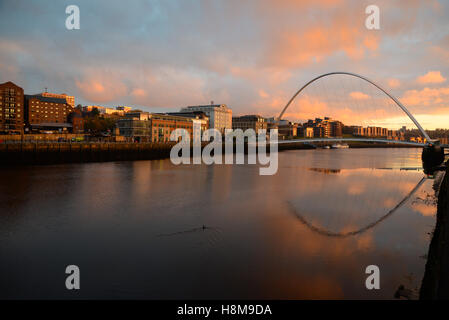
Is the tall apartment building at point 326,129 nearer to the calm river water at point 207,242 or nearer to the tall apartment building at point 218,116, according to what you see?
the tall apartment building at point 218,116

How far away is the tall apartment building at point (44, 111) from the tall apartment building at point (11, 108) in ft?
10.8

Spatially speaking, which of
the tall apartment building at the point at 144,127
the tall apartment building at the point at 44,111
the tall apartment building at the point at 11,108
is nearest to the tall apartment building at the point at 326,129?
the tall apartment building at the point at 144,127

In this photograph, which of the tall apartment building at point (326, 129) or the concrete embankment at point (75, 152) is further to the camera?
the tall apartment building at point (326, 129)

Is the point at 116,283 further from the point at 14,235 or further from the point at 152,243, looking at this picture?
the point at 14,235

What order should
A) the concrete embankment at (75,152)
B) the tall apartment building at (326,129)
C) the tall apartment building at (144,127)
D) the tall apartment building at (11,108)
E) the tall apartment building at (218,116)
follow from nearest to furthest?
the concrete embankment at (75,152) < the tall apartment building at (144,127) < the tall apartment building at (11,108) < the tall apartment building at (218,116) < the tall apartment building at (326,129)

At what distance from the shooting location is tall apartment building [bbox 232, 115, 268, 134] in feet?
357

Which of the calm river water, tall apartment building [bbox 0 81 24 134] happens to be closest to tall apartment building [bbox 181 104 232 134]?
tall apartment building [bbox 0 81 24 134]

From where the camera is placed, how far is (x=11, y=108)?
215 ft

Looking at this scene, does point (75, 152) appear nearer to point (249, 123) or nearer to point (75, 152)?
point (75, 152)

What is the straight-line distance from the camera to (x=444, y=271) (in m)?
5.02

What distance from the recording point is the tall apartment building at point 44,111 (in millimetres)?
74250

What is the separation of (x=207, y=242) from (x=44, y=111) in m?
86.9

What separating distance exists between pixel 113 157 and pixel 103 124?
34135 mm

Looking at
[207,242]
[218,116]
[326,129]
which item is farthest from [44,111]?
[326,129]
